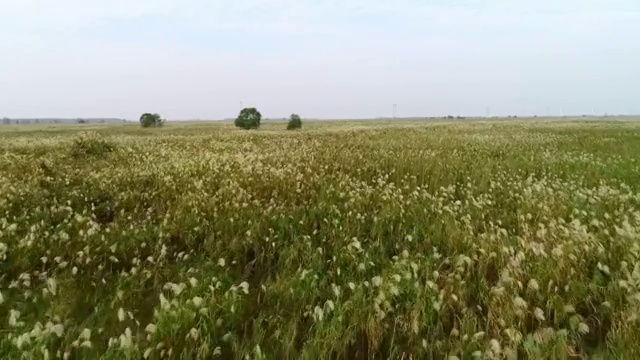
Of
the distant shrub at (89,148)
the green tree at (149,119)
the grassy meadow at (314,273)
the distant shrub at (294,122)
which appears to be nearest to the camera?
the grassy meadow at (314,273)

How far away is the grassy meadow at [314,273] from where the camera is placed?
301 cm

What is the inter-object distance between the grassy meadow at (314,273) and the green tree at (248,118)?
5029 centimetres

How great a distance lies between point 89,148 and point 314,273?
14.3 metres

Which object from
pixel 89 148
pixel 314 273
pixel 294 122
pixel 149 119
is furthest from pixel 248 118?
pixel 314 273

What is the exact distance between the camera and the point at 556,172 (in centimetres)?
1005

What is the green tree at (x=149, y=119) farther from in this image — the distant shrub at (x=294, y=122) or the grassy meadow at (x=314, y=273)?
the grassy meadow at (x=314, y=273)

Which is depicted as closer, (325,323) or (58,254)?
(325,323)

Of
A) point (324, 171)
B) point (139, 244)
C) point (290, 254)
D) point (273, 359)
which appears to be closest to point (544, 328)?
point (273, 359)

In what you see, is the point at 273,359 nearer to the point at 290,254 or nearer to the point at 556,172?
the point at 290,254

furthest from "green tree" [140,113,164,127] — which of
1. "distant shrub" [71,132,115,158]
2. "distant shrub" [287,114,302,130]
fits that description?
"distant shrub" [71,132,115,158]

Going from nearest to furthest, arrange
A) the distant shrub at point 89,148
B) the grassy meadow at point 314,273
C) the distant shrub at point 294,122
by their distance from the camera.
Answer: the grassy meadow at point 314,273 < the distant shrub at point 89,148 < the distant shrub at point 294,122

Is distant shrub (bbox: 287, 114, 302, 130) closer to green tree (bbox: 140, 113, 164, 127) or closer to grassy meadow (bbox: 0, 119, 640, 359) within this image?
green tree (bbox: 140, 113, 164, 127)

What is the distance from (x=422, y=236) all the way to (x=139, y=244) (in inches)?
147

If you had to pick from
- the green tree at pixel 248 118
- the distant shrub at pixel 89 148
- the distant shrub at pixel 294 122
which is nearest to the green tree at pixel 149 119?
the green tree at pixel 248 118
